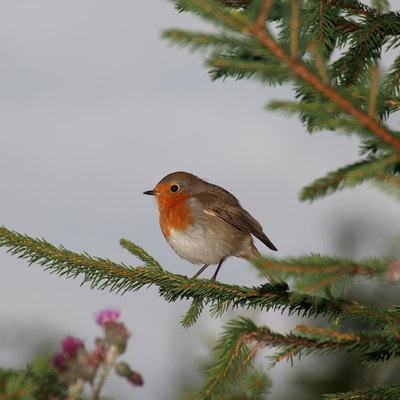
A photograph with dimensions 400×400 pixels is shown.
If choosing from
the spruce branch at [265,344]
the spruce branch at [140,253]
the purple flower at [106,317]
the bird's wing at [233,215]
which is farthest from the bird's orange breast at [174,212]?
the purple flower at [106,317]

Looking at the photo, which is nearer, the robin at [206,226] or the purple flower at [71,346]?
the purple flower at [71,346]

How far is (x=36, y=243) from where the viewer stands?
4082mm

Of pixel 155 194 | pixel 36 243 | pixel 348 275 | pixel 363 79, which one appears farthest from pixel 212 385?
pixel 155 194

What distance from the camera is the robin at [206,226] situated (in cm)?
616

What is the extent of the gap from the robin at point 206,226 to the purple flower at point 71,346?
3.72 m

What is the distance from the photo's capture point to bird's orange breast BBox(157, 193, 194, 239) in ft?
20.4

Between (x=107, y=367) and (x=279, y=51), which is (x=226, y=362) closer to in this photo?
(x=107, y=367)

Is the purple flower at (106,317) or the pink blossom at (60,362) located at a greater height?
the purple flower at (106,317)

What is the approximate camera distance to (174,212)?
6289 mm

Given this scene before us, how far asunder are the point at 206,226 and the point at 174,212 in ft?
0.97

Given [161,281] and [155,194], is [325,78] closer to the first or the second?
[161,281]

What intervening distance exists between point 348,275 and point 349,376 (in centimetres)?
461

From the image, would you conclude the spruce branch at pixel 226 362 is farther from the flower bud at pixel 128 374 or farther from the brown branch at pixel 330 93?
the brown branch at pixel 330 93

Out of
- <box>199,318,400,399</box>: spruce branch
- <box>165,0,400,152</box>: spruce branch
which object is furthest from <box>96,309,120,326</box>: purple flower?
<box>165,0,400,152</box>: spruce branch
